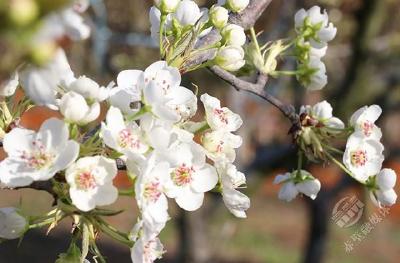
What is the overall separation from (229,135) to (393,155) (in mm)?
4726

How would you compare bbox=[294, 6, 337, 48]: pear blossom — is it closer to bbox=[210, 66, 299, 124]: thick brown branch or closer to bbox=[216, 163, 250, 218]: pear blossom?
bbox=[210, 66, 299, 124]: thick brown branch

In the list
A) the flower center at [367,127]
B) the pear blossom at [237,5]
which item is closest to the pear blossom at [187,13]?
the pear blossom at [237,5]

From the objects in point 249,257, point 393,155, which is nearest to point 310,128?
point 393,155

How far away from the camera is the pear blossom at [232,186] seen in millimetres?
1286

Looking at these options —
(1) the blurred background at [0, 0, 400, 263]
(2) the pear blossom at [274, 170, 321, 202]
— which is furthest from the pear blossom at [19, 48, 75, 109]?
(1) the blurred background at [0, 0, 400, 263]

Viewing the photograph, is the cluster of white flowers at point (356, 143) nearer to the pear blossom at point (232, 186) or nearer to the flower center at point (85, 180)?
the pear blossom at point (232, 186)

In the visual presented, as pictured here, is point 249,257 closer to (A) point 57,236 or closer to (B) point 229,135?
(A) point 57,236

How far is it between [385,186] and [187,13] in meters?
0.51

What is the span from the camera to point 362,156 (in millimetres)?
1492

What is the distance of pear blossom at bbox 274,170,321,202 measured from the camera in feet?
5.32

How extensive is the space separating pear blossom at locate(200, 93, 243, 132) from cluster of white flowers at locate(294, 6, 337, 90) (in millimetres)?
388

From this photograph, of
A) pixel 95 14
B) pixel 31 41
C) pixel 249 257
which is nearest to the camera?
pixel 31 41

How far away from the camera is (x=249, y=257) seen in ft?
38.9

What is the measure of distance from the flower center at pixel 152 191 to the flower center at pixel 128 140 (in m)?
0.06
